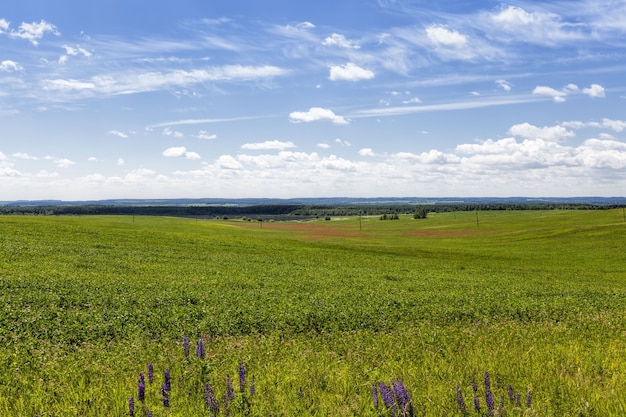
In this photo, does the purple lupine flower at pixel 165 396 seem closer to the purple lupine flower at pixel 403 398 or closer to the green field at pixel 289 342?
the green field at pixel 289 342

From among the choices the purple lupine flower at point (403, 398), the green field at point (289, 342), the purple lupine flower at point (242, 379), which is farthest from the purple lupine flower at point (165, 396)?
the purple lupine flower at point (403, 398)

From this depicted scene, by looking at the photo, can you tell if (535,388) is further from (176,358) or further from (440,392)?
(176,358)

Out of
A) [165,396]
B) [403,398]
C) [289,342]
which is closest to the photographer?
Result: [403,398]

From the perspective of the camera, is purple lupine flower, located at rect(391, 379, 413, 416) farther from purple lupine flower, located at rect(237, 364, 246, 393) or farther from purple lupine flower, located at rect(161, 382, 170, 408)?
purple lupine flower, located at rect(161, 382, 170, 408)

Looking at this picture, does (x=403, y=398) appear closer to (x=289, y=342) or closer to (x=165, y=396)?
(x=165, y=396)

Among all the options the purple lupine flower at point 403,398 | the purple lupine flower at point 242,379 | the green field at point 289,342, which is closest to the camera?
the purple lupine flower at point 403,398

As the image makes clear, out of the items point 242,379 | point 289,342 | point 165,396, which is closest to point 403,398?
point 242,379

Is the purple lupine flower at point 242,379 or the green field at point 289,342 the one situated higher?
the purple lupine flower at point 242,379

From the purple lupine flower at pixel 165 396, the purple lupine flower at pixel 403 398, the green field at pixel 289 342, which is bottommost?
the green field at pixel 289 342

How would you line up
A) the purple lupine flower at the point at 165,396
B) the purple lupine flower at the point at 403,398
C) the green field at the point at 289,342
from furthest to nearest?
the green field at the point at 289,342
the purple lupine flower at the point at 165,396
the purple lupine flower at the point at 403,398

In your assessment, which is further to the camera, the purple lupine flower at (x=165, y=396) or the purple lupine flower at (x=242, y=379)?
the purple lupine flower at (x=242, y=379)

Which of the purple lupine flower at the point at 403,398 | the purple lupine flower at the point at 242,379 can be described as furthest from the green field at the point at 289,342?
the purple lupine flower at the point at 403,398

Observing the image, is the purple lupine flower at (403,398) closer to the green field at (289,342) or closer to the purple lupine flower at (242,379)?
the green field at (289,342)

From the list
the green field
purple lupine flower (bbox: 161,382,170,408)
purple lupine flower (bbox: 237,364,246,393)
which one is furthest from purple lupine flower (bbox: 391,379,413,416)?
purple lupine flower (bbox: 161,382,170,408)
